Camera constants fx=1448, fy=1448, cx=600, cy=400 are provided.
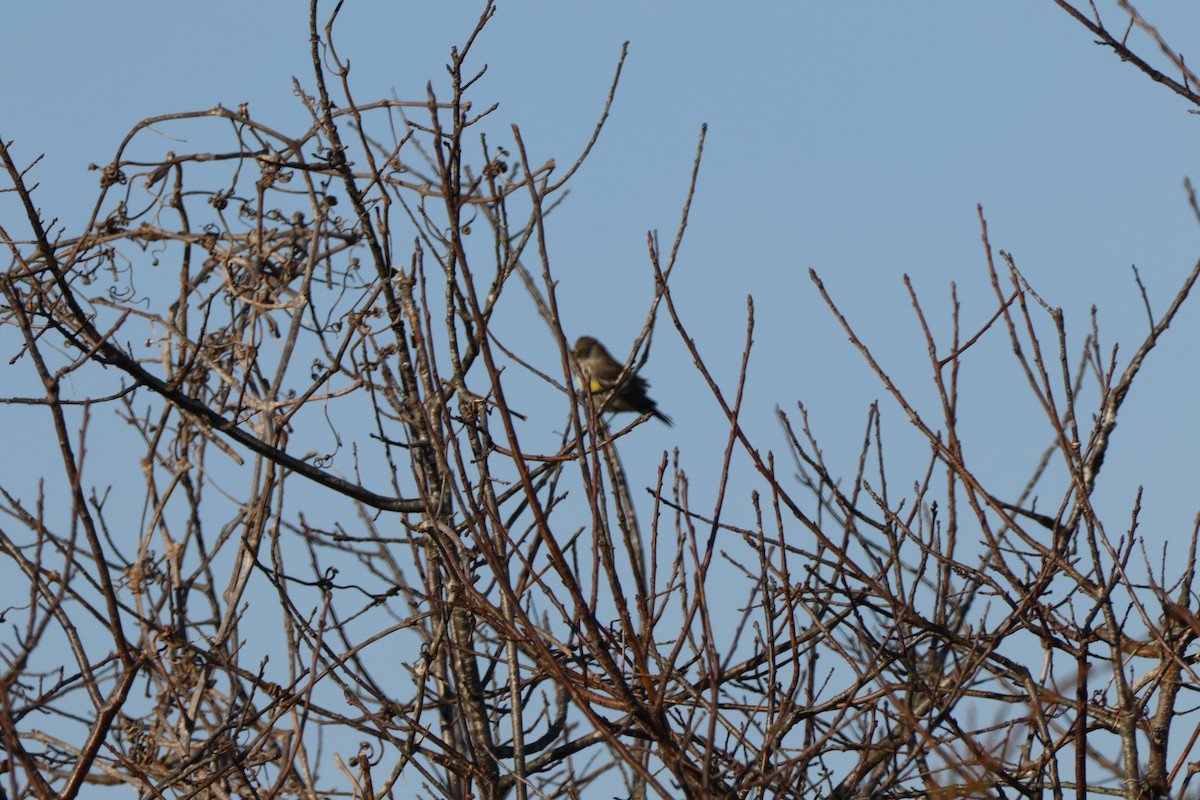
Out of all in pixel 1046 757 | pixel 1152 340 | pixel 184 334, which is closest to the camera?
pixel 1046 757

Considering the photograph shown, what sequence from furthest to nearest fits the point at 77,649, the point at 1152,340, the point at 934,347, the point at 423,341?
the point at 1152,340, the point at 77,649, the point at 934,347, the point at 423,341

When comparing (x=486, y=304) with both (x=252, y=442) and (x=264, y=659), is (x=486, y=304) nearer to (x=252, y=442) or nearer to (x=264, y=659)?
(x=252, y=442)

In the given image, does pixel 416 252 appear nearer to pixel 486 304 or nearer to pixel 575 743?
pixel 486 304

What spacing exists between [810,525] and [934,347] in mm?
503

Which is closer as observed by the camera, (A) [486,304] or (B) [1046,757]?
(B) [1046,757]

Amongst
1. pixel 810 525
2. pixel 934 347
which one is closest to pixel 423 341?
pixel 810 525

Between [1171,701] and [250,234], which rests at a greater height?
[250,234]

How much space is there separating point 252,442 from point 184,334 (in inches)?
61.5

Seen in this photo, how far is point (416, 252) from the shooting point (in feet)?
8.77

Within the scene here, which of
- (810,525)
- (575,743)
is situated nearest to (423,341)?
(810,525)

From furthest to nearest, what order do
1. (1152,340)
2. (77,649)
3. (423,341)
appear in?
(1152,340) → (77,649) → (423,341)

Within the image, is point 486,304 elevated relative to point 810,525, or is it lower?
elevated

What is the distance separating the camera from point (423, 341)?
Answer: 2596 mm

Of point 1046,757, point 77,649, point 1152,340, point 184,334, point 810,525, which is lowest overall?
point 1046,757
